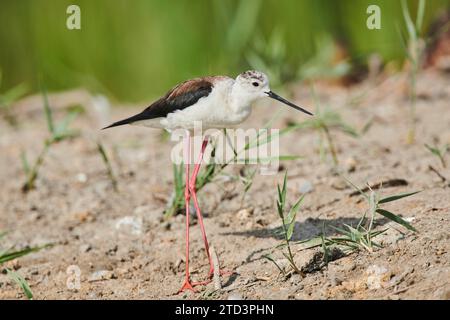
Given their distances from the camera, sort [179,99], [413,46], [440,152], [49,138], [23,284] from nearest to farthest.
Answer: [23,284] → [179,99] → [440,152] → [49,138] → [413,46]

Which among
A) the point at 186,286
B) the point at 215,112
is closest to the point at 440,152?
the point at 215,112

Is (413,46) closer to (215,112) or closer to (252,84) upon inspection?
(252,84)

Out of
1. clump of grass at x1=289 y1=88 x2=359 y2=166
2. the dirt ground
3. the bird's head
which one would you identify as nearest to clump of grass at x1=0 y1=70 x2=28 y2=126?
the dirt ground

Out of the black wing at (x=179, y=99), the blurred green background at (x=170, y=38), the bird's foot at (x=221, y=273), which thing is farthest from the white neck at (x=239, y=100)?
the blurred green background at (x=170, y=38)

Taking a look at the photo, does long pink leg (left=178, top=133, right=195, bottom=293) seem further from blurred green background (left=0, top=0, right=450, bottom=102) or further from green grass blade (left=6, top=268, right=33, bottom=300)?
blurred green background (left=0, top=0, right=450, bottom=102)

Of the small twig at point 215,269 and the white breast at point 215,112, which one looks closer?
the small twig at point 215,269

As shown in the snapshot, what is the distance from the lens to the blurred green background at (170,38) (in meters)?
5.67

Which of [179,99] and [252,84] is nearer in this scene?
[252,84]

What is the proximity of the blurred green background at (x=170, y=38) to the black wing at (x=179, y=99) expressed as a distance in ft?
7.00

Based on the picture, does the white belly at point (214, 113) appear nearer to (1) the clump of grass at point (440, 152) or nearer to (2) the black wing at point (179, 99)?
(2) the black wing at point (179, 99)

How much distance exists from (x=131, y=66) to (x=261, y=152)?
192 centimetres

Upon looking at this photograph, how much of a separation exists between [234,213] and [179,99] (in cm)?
78

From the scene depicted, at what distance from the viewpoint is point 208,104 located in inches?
125
